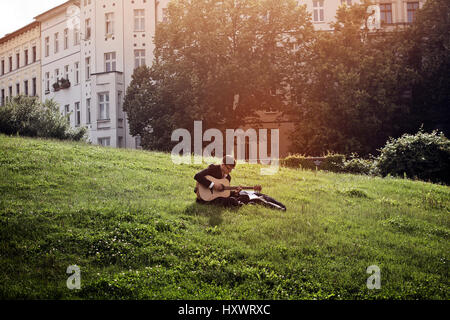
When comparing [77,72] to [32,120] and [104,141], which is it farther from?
[32,120]

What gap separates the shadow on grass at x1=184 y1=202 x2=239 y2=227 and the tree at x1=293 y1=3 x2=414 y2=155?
22935 mm

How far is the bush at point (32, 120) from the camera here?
82.8ft

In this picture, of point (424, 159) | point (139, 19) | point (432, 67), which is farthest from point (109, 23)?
point (424, 159)

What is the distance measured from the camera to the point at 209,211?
38.9 ft

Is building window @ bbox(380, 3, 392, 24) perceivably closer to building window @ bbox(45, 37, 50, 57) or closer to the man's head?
building window @ bbox(45, 37, 50, 57)

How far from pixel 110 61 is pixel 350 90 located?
81.3 ft

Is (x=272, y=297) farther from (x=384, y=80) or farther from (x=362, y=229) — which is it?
(x=384, y=80)

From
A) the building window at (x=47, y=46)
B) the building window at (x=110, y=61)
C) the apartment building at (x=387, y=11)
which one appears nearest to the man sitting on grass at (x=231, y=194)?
the apartment building at (x=387, y=11)

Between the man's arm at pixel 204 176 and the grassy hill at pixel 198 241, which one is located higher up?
the man's arm at pixel 204 176

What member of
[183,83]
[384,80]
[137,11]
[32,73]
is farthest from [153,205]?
[32,73]

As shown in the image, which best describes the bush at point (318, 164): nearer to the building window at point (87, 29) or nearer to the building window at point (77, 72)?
the building window at point (87, 29)

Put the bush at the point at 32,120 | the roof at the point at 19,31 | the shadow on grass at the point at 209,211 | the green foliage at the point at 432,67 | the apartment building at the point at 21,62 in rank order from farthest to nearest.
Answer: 1. the apartment building at the point at 21,62
2. the roof at the point at 19,31
3. the green foliage at the point at 432,67
4. the bush at the point at 32,120
5. the shadow on grass at the point at 209,211

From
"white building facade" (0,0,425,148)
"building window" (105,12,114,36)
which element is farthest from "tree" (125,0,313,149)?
"building window" (105,12,114,36)

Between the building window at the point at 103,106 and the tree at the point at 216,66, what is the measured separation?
10561mm
